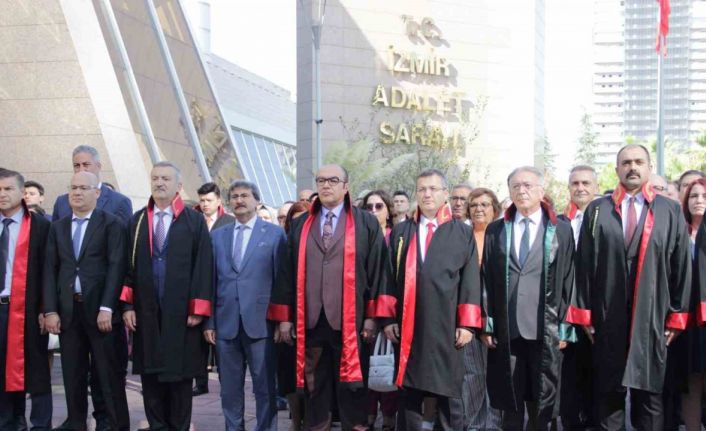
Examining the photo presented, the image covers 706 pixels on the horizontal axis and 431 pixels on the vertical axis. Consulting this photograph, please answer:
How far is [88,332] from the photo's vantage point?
7742 millimetres

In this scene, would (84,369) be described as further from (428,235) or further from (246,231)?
(428,235)

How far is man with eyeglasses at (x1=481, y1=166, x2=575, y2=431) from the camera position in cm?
Answer: 705

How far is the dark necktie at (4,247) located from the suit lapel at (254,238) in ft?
6.46

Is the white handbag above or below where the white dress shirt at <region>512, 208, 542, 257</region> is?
below

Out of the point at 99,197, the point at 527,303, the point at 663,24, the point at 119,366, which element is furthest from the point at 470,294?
the point at 663,24

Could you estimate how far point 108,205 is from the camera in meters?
8.84

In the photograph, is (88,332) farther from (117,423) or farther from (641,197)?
(641,197)

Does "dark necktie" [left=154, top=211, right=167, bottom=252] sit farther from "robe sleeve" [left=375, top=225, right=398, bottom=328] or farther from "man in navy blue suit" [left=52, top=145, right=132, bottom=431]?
"robe sleeve" [left=375, top=225, right=398, bottom=328]

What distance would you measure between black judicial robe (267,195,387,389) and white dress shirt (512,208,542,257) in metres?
1.01

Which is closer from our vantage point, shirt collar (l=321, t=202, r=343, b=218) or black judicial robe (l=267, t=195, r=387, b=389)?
black judicial robe (l=267, t=195, r=387, b=389)

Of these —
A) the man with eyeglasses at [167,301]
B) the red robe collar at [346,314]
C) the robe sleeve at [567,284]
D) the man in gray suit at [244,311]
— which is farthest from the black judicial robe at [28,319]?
the robe sleeve at [567,284]

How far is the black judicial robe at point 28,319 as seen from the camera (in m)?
7.81

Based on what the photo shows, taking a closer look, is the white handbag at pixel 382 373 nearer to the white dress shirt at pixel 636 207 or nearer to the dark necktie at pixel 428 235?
the dark necktie at pixel 428 235

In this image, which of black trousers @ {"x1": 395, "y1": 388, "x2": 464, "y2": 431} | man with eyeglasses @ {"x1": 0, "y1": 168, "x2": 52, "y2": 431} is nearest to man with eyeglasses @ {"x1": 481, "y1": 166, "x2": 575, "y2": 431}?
black trousers @ {"x1": 395, "y1": 388, "x2": 464, "y2": 431}
